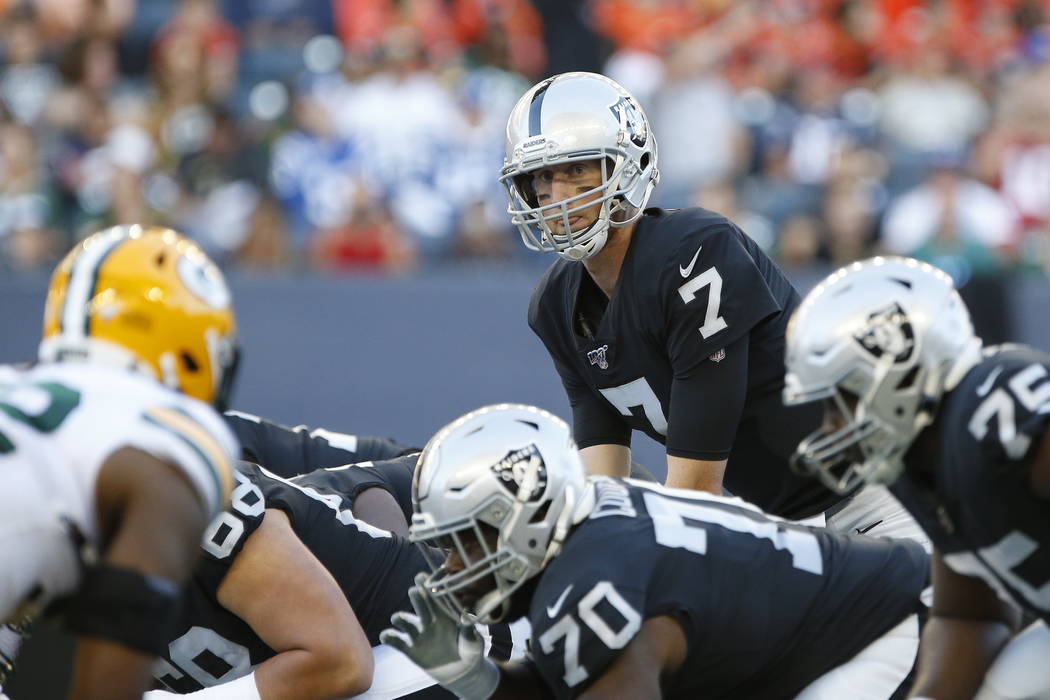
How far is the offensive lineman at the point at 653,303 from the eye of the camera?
3.81m

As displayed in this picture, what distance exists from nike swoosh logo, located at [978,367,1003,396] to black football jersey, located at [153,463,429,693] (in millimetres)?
1633

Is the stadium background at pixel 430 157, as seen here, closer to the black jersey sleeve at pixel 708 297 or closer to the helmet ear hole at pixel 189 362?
the black jersey sleeve at pixel 708 297

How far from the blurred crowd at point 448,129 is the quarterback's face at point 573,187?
4.47 metres

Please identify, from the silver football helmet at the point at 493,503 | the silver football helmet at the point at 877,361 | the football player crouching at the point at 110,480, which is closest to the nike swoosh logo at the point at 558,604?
the silver football helmet at the point at 493,503

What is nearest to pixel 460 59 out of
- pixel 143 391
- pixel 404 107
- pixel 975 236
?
pixel 404 107

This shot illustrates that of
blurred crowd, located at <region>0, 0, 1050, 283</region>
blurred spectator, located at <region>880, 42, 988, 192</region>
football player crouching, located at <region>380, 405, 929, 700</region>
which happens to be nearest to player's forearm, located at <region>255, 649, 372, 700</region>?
football player crouching, located at <region>380, 405, 929, 700</region>

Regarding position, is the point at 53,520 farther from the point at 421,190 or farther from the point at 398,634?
the point at 421,190

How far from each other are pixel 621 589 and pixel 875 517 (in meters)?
1.43

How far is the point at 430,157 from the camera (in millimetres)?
8789

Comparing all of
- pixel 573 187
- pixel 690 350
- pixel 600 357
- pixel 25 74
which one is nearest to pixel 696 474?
pixel 690 350

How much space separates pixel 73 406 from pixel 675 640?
131 centimetres

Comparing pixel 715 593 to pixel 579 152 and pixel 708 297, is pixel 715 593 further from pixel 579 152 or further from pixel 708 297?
pixel 579 152

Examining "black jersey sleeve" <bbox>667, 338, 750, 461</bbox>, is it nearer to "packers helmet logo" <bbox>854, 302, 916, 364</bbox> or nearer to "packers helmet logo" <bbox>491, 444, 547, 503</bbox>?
"packers helmet logo" <bbox>491, 444, 547, 503</bbox>

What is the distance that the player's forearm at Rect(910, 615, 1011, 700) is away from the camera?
→ 10.2 ft
